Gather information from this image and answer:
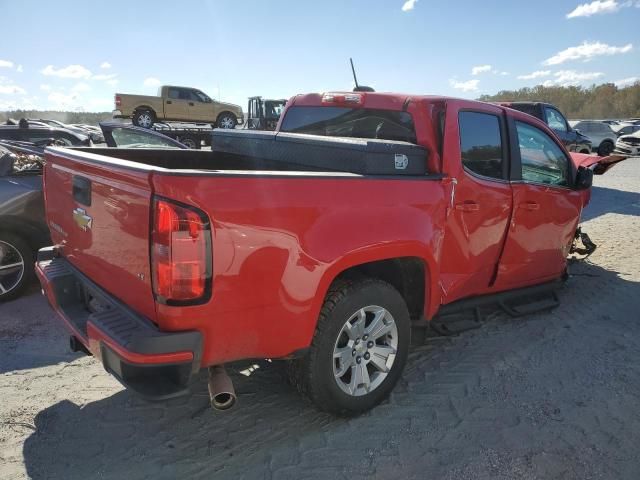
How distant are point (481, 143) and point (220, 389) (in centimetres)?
253

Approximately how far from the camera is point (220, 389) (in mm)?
2422

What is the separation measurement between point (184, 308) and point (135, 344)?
0.82 feet

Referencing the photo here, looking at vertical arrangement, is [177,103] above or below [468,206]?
above

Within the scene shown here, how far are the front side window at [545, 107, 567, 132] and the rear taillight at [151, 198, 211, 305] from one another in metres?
12.7

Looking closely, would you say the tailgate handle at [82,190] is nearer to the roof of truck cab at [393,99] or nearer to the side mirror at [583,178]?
the roof of truck cab at [393,99]

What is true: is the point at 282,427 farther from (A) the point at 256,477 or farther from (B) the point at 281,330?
(B) the point at 281,330

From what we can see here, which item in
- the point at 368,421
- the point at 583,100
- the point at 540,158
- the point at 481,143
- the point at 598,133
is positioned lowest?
the point at 368,421

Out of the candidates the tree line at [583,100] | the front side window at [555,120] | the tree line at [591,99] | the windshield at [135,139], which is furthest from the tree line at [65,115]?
the windshield at [135,139]

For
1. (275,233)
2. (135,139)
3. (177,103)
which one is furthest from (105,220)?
(177,103)

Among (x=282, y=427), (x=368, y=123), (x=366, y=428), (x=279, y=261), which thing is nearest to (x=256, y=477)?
(x=282, y=427)

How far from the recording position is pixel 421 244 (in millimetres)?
3014

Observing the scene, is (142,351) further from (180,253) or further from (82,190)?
(82,190)

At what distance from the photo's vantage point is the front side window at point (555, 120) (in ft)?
42.5

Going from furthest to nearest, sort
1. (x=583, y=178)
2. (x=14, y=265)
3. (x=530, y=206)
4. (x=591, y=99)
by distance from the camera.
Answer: (x=591, y=99) → (x=14, y=265) → (x=583, y=178) → (x=530, y=206)
